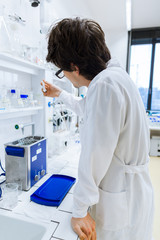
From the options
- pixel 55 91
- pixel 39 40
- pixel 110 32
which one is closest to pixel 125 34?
pixel 110 32

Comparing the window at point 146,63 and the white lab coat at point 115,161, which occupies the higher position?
the window at point 146,63

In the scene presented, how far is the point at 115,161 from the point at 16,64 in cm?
115

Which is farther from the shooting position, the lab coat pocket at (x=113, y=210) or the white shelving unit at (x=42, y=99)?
the white shelving unit at (x=42, y=99)

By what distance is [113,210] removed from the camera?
28.5 inches

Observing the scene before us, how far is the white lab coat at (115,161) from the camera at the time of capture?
63 centimetres

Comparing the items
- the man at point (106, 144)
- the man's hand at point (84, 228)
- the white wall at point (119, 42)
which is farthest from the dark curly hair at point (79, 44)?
the white wall at point (119, 42)

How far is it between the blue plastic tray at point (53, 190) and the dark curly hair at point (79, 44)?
73 cm

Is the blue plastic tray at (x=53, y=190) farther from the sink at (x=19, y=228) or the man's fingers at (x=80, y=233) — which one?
the man's fingers at (x=80, y=233)

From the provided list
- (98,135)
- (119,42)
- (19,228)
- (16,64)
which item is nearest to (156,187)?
(19,228)

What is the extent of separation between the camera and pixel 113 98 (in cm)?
63

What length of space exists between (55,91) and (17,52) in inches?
17.7

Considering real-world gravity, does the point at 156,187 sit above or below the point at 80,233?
below

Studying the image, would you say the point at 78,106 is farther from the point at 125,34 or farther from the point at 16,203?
the point at 125,34

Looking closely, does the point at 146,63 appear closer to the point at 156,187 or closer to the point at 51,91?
the point at 156,187
